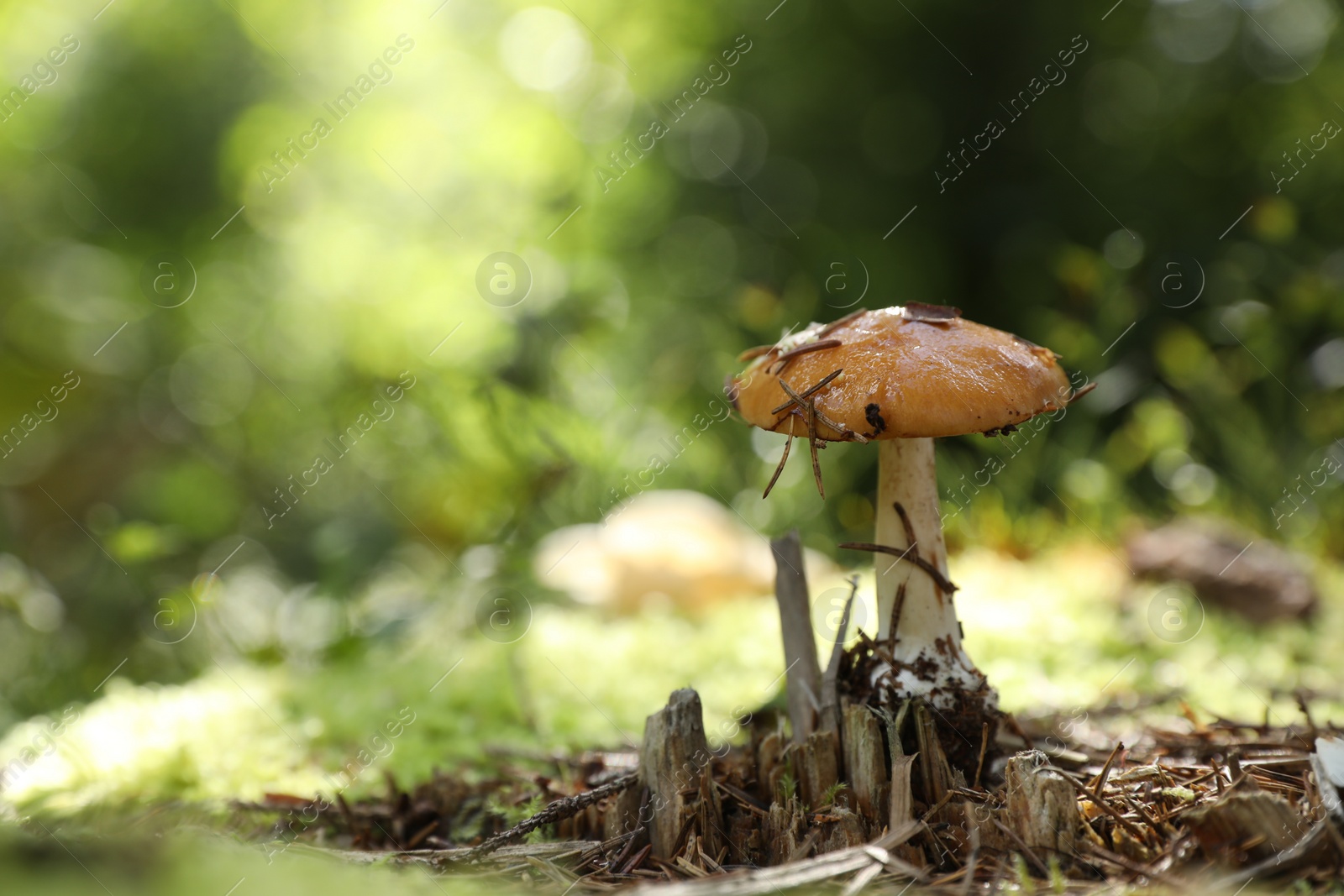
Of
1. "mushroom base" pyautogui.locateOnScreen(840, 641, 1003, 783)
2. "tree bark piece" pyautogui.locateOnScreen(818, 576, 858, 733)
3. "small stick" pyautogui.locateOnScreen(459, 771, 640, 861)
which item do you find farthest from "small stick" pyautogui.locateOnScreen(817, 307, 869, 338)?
"small stick" pyautogui.locateOnScreen(459, 771, 640, 861)

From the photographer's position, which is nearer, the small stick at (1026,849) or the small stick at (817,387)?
the small stick at (1026,849)

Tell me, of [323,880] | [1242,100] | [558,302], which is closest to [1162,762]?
[323,880]

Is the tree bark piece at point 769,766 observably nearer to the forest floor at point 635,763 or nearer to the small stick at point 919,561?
the forest floor at point 635,763

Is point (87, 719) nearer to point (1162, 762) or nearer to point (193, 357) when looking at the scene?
point (1162, 762)

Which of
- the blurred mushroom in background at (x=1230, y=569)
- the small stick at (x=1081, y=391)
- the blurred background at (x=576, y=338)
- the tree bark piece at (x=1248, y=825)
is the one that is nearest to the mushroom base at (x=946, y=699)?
the tree bark piece at (x=1248, y=825)

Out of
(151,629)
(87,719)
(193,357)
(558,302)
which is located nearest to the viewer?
(87,719)

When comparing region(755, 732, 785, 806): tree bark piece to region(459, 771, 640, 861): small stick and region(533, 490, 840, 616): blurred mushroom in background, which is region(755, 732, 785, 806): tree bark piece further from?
region(533, 490, 840, 616): blurred mushroom in background
